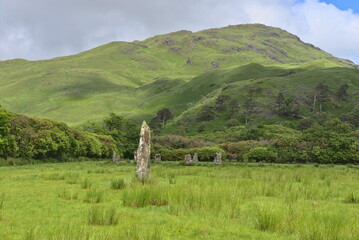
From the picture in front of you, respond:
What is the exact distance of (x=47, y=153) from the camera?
43.2 m

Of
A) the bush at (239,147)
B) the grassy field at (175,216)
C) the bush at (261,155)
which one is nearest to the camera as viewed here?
the grassy field at (175,216)

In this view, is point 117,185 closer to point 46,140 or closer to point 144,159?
point 144,159

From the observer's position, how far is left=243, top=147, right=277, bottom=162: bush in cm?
4684

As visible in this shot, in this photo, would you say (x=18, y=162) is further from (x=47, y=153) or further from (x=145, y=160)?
(x=145, y=160)

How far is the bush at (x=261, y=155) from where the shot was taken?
154 feet

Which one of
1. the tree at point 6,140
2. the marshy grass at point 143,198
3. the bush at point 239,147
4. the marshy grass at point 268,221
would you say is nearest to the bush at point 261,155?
the bush at point 239,147

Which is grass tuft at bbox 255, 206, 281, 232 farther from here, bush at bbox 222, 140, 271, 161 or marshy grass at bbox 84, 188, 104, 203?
bush at bbox 222, 140, 271, 161

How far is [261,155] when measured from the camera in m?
48.0

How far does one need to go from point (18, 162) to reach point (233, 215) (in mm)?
33089

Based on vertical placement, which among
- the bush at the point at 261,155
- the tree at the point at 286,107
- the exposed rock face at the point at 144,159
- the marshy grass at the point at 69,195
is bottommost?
the bush at the point at 261,155

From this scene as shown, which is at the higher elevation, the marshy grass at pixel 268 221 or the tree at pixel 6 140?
the tree at pixel 6 140

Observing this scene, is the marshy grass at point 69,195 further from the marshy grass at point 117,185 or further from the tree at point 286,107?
the tree at point 286,107

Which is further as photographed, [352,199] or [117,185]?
[117,185]

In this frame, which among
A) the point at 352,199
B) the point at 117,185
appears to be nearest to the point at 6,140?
the point at 117,185
